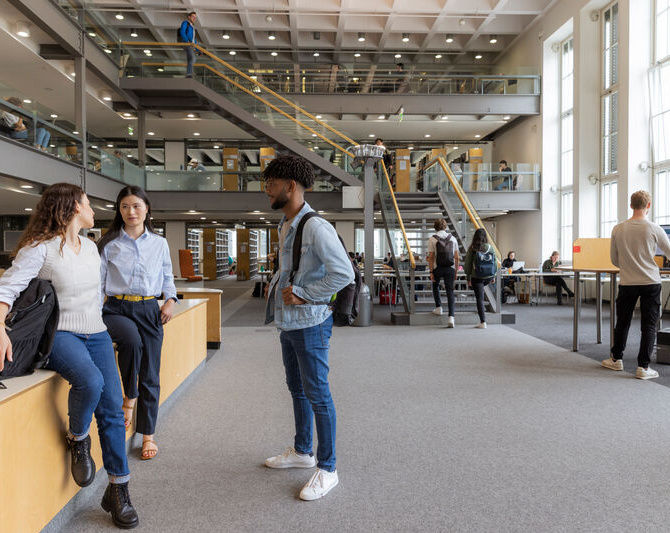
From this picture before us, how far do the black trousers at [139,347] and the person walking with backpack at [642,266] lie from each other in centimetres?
436

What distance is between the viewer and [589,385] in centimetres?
493

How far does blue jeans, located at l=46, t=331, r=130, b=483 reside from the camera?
7.39 feet

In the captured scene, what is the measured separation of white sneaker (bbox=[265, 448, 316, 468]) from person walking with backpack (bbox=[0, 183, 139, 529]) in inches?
32.7

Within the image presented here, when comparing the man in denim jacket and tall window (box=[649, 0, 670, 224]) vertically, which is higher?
tall window (box=[649, 0, 670, 224])

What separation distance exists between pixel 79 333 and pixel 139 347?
75cm

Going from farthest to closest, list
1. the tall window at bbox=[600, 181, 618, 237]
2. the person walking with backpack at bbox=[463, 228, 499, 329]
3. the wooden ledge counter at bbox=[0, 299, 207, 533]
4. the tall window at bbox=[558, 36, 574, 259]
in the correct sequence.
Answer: the tall window at bbox=[558, 36, 574, 259]
the tall window at bbox=[600, 181, 618, 237]
the person walking with backpack at bbox=[463, 228, 499, 329]
the wooden ledge counter at bbox=[0, 299, 207, 533]

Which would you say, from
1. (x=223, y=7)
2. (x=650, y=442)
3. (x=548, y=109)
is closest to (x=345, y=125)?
(x=223, y=7)

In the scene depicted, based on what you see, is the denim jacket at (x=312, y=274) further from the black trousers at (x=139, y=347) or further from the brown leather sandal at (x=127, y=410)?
the brown leather sandal at (x=127, y=410)

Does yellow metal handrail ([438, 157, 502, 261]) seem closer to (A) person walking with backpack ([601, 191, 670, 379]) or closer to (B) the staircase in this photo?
(B) the staircase

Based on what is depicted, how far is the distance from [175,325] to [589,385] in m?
3.75

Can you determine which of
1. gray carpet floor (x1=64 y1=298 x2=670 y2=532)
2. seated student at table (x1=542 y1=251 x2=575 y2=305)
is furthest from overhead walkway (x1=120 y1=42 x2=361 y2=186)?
gray carpet floor (x1=64 y1=298 x2=670 y2=532)

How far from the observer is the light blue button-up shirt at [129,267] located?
3072 millimetres

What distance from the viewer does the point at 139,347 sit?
3.08 m

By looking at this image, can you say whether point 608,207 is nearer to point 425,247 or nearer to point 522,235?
point 522,235
